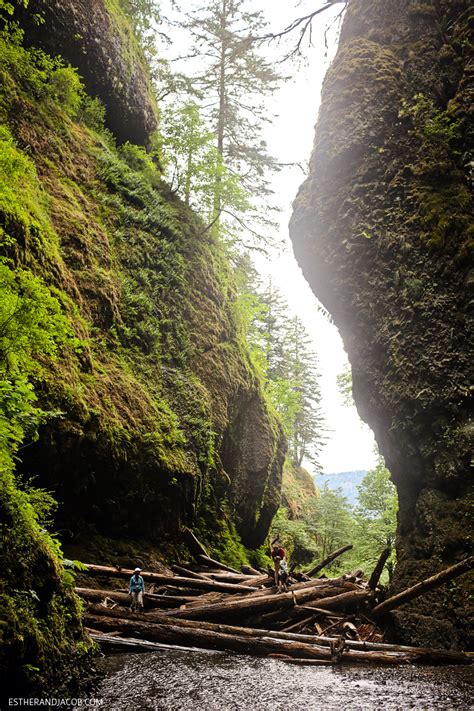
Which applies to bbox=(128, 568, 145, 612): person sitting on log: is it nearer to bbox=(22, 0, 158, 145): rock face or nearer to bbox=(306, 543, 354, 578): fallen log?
bbox=(306, 543, 354, 578): fallen log

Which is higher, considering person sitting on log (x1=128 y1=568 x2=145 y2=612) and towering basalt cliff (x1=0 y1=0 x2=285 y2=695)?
towering basalt cliff (x1=0 y1=0 x2=285 y2=695)

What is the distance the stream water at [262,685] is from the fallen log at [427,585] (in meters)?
1.42

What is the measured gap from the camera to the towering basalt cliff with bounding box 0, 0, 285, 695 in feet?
17.3

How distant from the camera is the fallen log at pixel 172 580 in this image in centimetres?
998

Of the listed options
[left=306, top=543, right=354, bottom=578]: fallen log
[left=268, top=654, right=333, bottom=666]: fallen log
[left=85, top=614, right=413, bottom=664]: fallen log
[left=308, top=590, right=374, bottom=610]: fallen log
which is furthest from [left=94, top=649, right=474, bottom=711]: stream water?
[left=306, top=543, right=354, bottom=578]: fallen log

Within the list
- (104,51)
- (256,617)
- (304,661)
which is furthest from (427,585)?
(104,51)

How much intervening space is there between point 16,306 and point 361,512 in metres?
18.1

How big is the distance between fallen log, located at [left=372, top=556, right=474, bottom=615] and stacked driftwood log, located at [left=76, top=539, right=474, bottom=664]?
2cm

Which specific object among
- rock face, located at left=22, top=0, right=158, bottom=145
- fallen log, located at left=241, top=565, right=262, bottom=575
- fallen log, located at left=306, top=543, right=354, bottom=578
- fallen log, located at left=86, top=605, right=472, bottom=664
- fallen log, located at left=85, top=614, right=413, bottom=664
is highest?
rock face, located at left=22, top=0, right=158, bottom=145

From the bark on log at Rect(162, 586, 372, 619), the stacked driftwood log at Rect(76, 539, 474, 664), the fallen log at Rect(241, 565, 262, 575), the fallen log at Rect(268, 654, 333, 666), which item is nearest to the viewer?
the fallen log at Rect(268, 654, 333, 666)

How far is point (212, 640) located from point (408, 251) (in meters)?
10.4

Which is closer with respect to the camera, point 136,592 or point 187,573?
point 136,592

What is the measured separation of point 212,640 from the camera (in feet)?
26.5

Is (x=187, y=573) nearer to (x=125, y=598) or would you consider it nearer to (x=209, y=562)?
(x=209, y=562)
